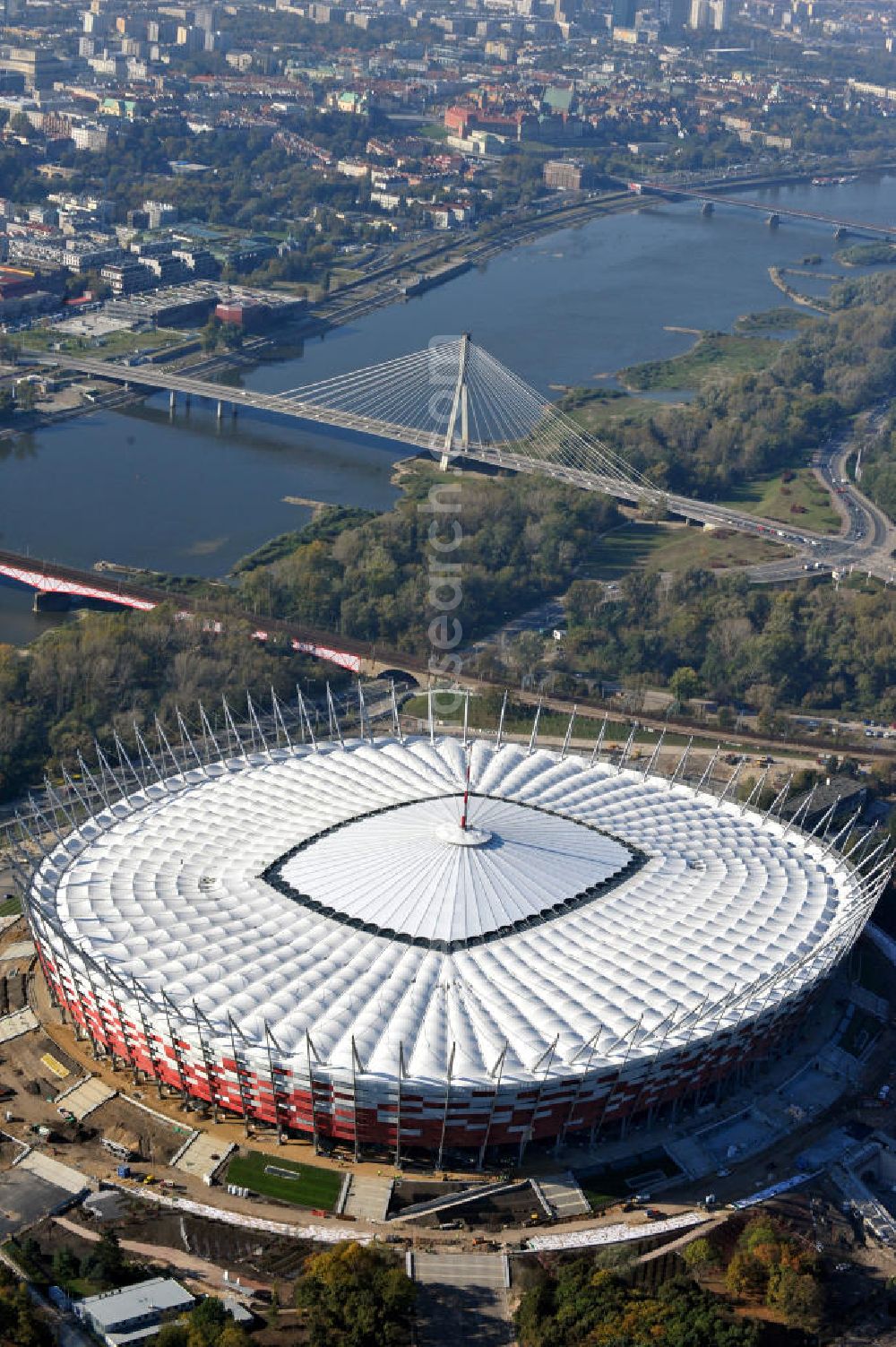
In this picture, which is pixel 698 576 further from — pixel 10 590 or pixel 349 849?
pixel 349 849

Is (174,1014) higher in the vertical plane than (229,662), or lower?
higher

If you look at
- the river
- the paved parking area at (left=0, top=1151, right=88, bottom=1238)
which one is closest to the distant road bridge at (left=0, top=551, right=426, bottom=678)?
the river

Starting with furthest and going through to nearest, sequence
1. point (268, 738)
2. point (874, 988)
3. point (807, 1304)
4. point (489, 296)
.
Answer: point (489, 296) → point (268, 738) → point (874, 988) → point (807, 1304)

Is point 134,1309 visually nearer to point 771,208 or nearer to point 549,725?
point 549,725

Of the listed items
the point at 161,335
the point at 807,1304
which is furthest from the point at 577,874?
the point at 161,335

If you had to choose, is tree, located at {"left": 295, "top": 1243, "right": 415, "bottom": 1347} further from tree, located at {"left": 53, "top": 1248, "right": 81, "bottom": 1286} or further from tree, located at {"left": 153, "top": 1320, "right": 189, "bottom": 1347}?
tree, located at {"left": 53, "top": 1248, "right": 81, "bottom": 1286}

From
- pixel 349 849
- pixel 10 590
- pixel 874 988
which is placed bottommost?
pixel 10 590

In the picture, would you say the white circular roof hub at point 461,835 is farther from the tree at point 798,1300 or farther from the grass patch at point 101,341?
the grass patch at point 101,341
